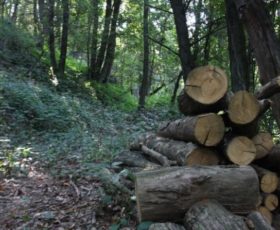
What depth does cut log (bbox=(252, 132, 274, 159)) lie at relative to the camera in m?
4.96

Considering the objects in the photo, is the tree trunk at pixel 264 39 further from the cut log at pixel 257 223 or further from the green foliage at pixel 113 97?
the green foliage at pixel 113 97

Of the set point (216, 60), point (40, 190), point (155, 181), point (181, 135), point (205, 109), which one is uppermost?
point (216, 60)

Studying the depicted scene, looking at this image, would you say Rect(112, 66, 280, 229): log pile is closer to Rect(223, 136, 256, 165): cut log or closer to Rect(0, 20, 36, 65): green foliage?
Rect(223, 136, 256, 165): cut log

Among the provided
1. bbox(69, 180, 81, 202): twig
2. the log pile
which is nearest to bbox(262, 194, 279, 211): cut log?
the log pile

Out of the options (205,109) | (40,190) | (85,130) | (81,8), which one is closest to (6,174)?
(40,190)

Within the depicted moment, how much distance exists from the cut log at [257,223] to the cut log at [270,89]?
5.38 feet

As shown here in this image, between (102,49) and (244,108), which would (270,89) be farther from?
(102,49)

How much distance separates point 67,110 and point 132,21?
317 inches

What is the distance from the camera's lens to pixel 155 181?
155 inches

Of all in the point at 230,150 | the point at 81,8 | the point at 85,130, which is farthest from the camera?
the point at 81,8

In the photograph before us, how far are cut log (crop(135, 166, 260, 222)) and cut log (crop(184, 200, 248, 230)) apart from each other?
101 mm

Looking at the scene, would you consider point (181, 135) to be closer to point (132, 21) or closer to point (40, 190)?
point (40, 190)

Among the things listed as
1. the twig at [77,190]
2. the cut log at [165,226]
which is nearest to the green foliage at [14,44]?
the twig at [77,190]

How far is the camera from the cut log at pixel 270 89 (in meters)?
4.69
